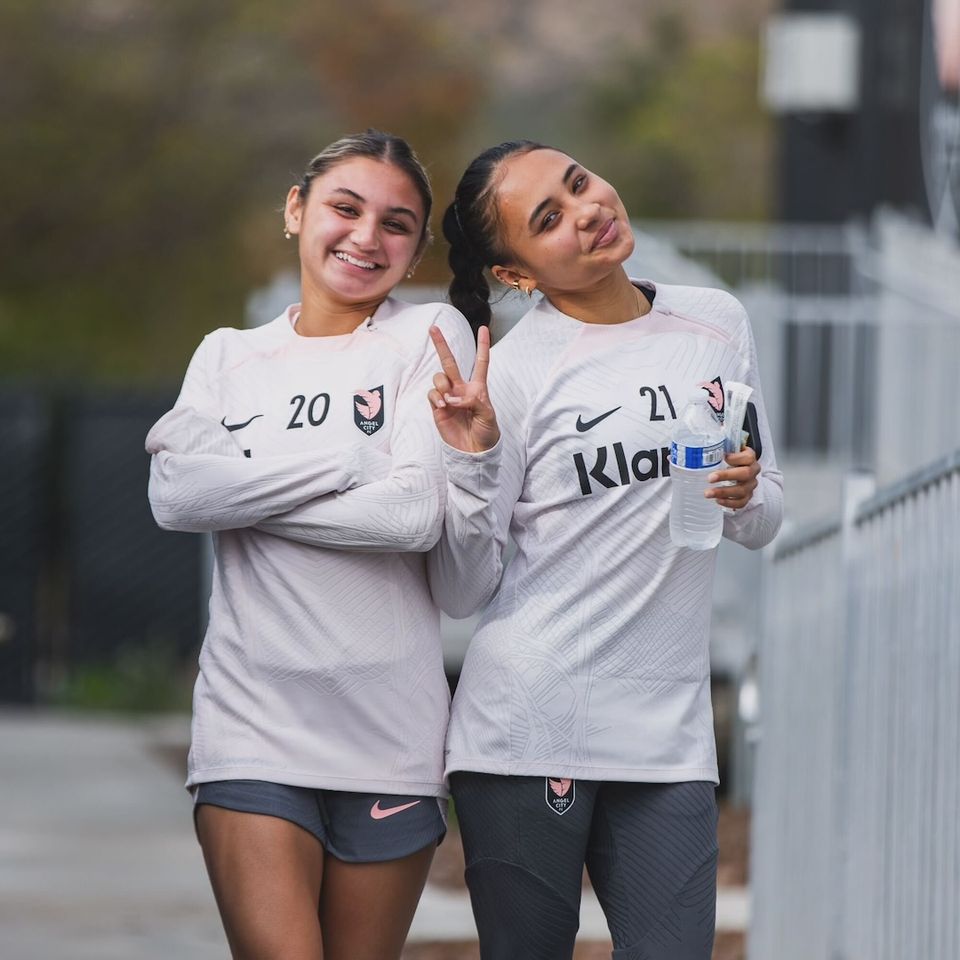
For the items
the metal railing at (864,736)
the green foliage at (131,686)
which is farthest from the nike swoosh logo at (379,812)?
the green foliage at (131,686)

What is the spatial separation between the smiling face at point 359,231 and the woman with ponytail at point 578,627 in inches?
9.3

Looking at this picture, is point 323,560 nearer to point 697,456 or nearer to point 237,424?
point 237,424

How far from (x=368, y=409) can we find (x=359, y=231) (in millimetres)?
304

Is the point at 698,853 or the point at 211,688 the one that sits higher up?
the point at 211,688

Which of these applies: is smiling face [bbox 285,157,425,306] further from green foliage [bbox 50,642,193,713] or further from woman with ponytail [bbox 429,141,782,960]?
green foliage [bbox 50,642,193,713]

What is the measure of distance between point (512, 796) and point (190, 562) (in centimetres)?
1086

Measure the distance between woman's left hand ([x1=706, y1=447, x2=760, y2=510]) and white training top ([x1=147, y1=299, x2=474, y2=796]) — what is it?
1.52 ft

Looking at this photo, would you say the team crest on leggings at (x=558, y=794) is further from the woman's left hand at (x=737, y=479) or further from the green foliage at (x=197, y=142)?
the green foliage at (x=197, y=142)

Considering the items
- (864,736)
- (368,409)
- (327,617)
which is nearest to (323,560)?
(327,617)

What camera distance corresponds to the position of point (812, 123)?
14.1m

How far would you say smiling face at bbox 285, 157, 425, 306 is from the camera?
3561mm

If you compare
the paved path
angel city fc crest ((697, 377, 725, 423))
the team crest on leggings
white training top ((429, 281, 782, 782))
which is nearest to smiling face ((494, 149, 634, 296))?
white training top ((429, 281, 782, 782))

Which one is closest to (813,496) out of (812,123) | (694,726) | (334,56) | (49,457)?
(812,123)

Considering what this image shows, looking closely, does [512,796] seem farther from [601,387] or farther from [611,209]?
[611,209]
